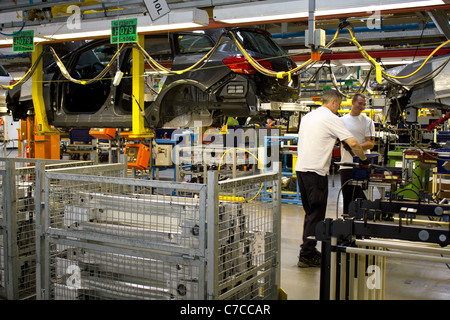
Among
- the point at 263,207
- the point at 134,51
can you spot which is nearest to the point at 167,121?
the point at 134,51

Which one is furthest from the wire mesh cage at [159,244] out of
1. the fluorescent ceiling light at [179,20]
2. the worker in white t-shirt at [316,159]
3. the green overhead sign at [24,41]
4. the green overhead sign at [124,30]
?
the green overhead sign at [24,41]

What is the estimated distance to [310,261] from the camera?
433cm

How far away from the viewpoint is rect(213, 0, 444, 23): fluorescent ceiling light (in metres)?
4.48

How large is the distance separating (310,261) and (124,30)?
3.62m

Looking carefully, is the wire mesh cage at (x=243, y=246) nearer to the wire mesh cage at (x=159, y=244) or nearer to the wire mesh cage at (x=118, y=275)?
the wire mesh cage at (x=159, y=244)

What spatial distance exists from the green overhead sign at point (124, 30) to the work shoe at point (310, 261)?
3.36 meters

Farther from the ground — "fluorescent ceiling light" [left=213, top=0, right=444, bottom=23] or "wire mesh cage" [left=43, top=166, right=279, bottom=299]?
"fluorescent ceiling light" [left=213, top=0, right=444, bottom=23]

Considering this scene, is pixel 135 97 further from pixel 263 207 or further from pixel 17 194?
pixel 263 207

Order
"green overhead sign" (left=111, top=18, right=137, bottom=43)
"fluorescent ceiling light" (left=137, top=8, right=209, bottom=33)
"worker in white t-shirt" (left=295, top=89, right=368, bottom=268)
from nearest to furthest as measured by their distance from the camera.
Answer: "worker in white t-shirt" (left=295, top=89, right=368, bottom=268)
"fluorescent ceiling light" (left=137, top=8, right=209, bottom=33)
"green overhead sign" (left=111, top=18, right=137, bottom=43)

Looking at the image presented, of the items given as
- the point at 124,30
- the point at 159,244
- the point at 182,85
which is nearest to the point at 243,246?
the point at 159,244

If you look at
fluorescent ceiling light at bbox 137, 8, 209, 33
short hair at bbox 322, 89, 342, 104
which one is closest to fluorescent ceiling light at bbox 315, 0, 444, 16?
short hair at bbox 322, 89, 342, 104

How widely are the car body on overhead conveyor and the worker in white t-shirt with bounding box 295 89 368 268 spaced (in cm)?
180

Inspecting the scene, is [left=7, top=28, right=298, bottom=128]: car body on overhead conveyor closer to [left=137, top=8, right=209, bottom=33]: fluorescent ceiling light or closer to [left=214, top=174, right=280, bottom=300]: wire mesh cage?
[left=137, top=8, right=209, bottom=33]: fluorescent ceiling light

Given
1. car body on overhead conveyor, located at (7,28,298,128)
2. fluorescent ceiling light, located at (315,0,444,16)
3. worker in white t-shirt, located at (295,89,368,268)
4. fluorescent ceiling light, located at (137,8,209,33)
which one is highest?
fluorescent ceiling light, located at (137,8,209,33)
